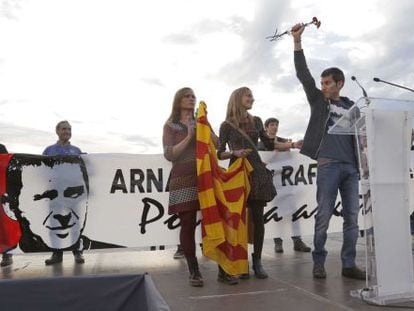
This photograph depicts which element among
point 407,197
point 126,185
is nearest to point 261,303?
point 407,197

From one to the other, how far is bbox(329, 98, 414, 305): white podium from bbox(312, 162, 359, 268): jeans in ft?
2.16

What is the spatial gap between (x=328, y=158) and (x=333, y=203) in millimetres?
398

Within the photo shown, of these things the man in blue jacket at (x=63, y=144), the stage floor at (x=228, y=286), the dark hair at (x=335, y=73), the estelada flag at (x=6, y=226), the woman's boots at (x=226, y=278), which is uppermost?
the dark hair at (x=335, y=73)

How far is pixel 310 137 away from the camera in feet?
13.3

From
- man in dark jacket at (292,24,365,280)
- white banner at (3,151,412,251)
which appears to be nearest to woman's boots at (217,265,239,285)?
man in dark jacket at (292,24,365,280)

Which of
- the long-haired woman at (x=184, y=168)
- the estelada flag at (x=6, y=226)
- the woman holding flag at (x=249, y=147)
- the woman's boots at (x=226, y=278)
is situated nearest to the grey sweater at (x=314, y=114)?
the woman holding flag at (x=249, y=147)

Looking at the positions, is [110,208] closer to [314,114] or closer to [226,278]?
[226,278]

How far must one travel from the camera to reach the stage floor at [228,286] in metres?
3.16

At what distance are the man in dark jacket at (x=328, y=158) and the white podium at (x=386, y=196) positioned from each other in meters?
0.66

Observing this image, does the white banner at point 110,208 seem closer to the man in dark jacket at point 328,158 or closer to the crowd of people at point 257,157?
the crowd of people at point 257,157

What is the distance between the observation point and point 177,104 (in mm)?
4148

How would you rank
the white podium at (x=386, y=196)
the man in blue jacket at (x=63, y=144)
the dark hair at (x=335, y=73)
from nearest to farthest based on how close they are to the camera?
the white podium at (x=386, y=196)
the dark hair at (x=335, y=73)
the man in blue jacket at (x=63, y=144)

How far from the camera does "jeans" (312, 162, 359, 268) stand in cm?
391

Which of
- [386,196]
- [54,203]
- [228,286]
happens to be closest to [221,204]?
[228,286]
